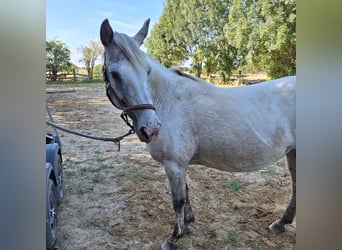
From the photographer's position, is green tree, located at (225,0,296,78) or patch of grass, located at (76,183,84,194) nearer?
green tree, located at (225,0,296,78)

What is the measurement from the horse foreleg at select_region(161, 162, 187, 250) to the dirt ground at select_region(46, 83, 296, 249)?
0.18ft

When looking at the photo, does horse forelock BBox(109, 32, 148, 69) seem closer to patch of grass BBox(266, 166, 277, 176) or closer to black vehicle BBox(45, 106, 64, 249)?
black vehicle BBox(45, 106, 64, 249)

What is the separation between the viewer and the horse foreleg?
0.94 meters

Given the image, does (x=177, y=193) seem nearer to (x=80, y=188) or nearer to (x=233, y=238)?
(x=233, y=238)

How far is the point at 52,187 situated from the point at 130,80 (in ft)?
1.82

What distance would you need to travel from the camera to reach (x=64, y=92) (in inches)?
40.0

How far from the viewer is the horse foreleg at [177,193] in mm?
940

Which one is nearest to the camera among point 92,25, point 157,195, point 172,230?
point 92,25

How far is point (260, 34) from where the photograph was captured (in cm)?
118

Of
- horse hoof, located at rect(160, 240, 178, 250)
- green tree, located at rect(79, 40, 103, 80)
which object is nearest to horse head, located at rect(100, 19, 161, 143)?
green tree, located at rect(79, 40, 103, 80)

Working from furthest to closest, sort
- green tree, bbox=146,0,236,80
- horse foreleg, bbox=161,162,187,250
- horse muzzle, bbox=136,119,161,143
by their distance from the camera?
A: green tree, bbox=146,0,236,80, horse foreleg, bbox=161,162,187,250, horse muzzle, bbox=136,119,161,143
